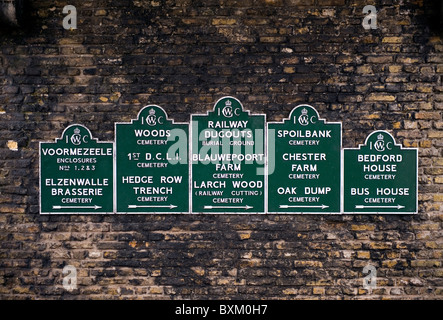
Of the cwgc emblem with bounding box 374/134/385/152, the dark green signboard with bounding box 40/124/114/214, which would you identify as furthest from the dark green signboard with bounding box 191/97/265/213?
the cwgc emblem with bounding box 374/134/385/152

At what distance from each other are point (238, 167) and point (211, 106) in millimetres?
686

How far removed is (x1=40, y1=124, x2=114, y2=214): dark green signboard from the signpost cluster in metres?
0.01

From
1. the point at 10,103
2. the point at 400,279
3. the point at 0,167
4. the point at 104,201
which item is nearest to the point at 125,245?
the point at 104,201

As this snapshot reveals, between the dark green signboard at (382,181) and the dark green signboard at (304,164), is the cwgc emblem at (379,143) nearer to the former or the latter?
the dark green signboard at (382,181)

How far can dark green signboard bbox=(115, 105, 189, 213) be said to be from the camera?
4367 millimetres

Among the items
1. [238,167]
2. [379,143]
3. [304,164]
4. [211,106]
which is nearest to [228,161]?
[238,167]

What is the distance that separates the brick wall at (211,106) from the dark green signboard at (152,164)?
0.12 meters

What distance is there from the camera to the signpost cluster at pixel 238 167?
4352mm

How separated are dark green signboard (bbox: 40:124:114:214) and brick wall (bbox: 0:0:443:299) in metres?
0.11

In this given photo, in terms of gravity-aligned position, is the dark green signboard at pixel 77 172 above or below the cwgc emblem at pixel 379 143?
below

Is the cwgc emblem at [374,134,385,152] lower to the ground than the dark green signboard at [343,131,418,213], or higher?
higher

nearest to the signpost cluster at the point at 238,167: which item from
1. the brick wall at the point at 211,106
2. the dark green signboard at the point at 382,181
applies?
the dark green signboard at the point at 382,181

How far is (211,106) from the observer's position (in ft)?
14.4

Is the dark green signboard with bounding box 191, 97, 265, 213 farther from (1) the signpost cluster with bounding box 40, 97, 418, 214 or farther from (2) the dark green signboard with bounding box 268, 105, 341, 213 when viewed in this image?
(2) the dark green signboard with bounding box 268, 105, 341, 213
